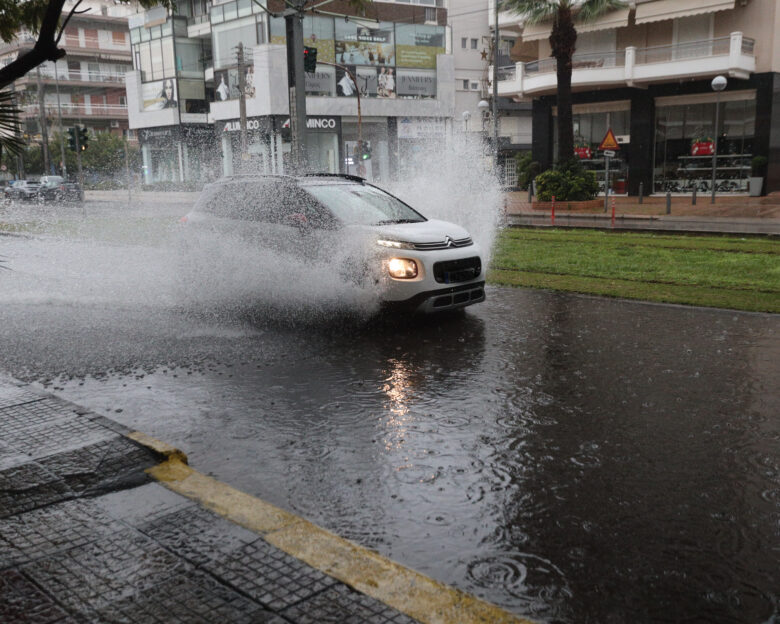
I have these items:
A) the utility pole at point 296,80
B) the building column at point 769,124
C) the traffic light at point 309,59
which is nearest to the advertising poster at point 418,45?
the building column at point 769,124

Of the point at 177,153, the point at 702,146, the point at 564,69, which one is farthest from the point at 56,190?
the point at 702,146

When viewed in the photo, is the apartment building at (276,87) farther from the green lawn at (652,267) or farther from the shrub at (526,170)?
the green lawn at (652,267)

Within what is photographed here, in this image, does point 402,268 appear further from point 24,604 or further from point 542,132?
point 542,132

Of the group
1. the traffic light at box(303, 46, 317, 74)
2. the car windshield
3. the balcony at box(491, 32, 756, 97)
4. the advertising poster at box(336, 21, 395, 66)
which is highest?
the advertising poster at box(336, 21, 395, 66)

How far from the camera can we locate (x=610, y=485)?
13.9ft

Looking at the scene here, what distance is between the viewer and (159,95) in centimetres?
5700

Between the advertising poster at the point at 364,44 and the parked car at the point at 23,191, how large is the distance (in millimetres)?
20935

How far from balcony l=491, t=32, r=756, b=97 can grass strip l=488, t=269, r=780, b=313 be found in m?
24.1

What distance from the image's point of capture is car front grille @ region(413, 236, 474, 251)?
26.6 feet

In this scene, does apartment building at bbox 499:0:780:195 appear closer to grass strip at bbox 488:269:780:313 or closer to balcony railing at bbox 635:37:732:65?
balcony railing at bbox 635:37:732:65

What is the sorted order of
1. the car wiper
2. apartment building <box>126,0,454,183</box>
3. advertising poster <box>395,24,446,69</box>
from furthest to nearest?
advertising poster <box>395,24,446,69</box> → apartment building <box>126,0,454,183</box> → the car wiper

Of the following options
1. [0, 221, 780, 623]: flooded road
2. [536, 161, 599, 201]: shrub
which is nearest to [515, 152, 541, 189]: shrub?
[536, 161, 599, 201]: shrub

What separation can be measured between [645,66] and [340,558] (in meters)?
34.8

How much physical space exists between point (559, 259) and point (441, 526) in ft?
36.9
